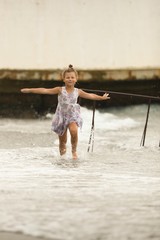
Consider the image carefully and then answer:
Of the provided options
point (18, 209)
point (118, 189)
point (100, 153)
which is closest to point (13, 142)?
point (100, 153)

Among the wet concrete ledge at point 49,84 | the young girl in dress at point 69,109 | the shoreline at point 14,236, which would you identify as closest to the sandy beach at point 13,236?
the shoreline at point 14,236

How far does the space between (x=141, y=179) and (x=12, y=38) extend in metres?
6.28

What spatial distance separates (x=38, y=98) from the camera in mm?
13258

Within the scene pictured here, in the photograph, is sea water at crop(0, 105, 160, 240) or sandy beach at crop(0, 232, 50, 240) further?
sea water at crop(0, 105, 160, 240)

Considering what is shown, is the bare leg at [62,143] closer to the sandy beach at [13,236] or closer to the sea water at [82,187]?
the sea water at [82,187]

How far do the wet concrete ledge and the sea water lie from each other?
1802mm

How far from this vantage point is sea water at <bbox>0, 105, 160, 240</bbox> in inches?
183

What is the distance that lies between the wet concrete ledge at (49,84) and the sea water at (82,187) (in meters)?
1.80

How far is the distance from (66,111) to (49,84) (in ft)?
16.0

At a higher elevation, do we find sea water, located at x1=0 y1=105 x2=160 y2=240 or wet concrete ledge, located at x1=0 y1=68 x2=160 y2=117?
wet concrete ledge, located at x1=0 y1=68 x2=160 y2=117

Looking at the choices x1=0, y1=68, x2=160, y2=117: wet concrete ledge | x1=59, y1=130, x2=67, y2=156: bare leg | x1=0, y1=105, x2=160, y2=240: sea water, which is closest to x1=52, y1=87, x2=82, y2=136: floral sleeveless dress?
x1=59, y1=130, x2=67, y2=156: bare leg

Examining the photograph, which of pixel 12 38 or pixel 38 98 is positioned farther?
pixel 38 98

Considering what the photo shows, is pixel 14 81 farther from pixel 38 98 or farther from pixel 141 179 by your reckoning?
pixel 141 179

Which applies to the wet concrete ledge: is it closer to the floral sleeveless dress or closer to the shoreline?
the floral sleeveless dress
